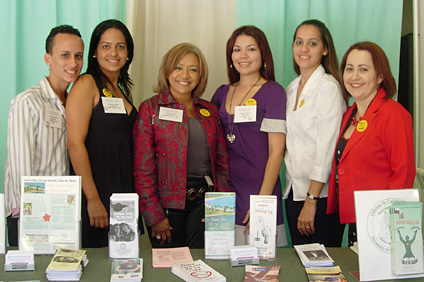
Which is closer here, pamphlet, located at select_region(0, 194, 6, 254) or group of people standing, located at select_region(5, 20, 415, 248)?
pamphlet, located at select_region(0, 194, 6, 254)

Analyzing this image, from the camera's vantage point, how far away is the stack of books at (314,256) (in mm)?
1689

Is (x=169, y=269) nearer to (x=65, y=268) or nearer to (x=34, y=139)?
(x=65, y=268)

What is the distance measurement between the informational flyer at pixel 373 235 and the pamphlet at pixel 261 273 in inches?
13.0

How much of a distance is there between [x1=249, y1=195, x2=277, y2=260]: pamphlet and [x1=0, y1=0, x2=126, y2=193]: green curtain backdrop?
1889 millimetres

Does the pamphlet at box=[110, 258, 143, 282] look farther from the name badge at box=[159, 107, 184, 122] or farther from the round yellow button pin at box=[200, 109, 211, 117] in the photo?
the round yellow button pin at box=[200, 109, 211, 117]

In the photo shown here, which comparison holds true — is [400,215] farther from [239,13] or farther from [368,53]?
[239,13]

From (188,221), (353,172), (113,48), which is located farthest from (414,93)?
(113,48)

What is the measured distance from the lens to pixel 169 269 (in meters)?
1.68

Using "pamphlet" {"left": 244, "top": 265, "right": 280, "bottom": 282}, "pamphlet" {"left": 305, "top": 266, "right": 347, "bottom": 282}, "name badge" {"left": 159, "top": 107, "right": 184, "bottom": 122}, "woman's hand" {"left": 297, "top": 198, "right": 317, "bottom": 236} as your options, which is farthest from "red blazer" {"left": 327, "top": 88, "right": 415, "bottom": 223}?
"name badge" {"left": 159, "top": 107, "right": 184, "bottom": 122}

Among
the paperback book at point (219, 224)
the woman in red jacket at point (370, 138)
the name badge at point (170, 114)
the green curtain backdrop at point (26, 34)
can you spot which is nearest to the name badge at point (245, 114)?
the name badge at point (170, 114)

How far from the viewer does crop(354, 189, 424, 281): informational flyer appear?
158cm

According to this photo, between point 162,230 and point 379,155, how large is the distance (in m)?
1.24

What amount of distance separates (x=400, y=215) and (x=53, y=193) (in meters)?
1.41

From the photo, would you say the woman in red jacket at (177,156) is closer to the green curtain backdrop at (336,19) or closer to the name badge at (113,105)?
the name badge at (113,105)
